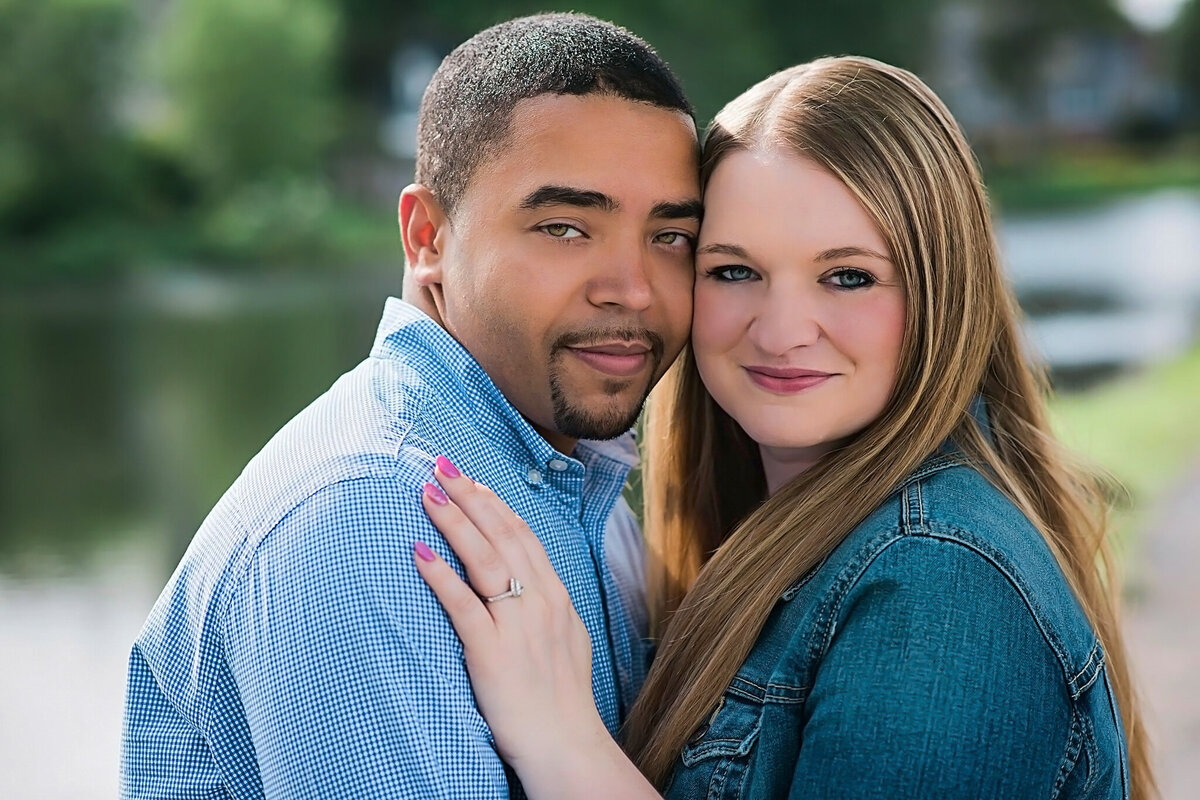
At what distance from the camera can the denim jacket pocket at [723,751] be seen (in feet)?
6.62

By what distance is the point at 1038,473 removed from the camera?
2.36 metres

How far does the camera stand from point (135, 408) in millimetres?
12422

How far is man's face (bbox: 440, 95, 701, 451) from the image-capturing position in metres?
2.28

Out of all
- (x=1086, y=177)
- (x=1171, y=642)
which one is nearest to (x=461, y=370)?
(x=1171, y=642)

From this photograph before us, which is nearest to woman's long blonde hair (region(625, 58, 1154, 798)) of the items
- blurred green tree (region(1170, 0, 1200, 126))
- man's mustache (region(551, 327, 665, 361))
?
man's mustache (region(551, 327, 665, 361))

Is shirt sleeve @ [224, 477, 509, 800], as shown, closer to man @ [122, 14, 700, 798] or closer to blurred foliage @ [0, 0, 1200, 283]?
man @ [122, 14, 700, 798]

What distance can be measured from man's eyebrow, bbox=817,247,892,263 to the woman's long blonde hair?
3cm

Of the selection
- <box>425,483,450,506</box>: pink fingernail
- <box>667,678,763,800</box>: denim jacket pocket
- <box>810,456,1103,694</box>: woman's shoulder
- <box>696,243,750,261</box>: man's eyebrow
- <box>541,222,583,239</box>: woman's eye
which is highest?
<box>541,222,583,239</box>: woman's eye

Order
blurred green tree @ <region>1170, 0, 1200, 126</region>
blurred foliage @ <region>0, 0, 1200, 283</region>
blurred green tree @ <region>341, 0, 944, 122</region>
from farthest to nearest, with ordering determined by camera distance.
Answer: blurred green tree @ <region>1170, 0, 1200, 126</region>, blurred green tree @ <region>341, 0, 944, 122</region>, blurred foliage @ <region>0, 0, 1200, 283</region>

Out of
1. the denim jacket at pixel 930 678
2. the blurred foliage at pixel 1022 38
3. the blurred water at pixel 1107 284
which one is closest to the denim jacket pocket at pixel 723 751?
the denim jacket at pixel 930 678

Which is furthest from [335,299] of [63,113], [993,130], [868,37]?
[993,130]

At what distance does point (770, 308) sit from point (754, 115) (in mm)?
354

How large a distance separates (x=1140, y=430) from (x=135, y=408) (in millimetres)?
8685

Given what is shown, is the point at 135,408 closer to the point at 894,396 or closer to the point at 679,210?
the point at 679,210
